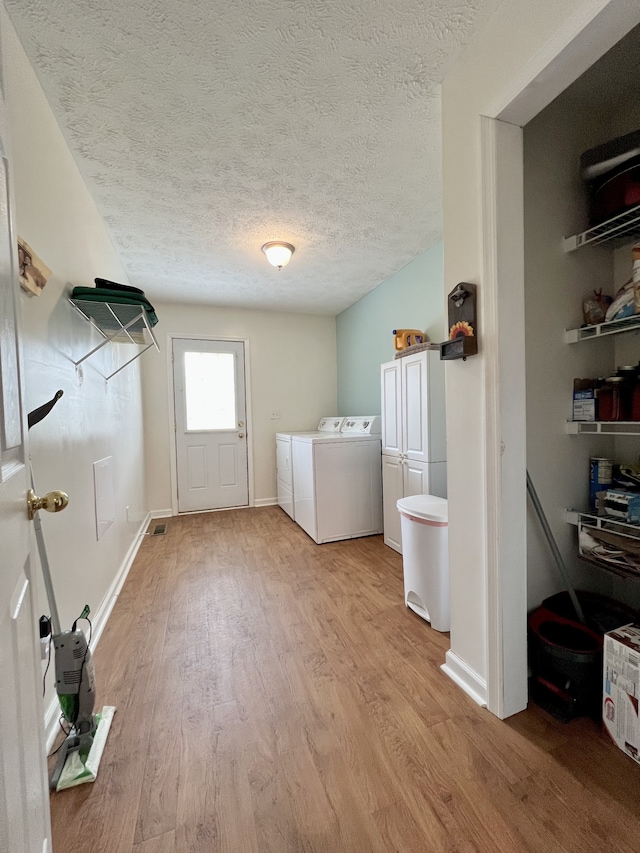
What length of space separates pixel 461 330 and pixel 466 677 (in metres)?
1.33

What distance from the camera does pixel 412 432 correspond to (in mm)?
2430

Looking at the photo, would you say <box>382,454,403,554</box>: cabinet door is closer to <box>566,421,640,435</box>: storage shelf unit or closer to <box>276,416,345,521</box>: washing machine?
<box>276,416,345,521</box>: washing machine

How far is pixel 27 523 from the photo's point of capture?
0.73 meters

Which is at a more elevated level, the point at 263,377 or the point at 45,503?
the point at 263,377

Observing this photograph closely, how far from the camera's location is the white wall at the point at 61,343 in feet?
3.84

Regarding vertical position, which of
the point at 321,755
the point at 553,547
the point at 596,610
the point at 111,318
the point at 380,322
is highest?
the point at 380,322

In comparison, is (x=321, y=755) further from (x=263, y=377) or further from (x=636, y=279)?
(x=263, y=377)

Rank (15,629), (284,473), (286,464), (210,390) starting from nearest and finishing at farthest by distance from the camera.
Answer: (15,629) < (286,464) < (284,473) < (210,390)

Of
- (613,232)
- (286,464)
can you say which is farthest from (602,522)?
(286,464)

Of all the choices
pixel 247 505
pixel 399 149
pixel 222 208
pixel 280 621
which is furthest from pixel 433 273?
pixel 247 505

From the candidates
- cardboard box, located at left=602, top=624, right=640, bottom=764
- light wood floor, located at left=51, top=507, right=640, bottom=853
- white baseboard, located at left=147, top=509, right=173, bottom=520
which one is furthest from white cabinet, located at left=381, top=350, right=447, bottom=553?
white baseboard, located at left=147, top=509, right=173, bottom=520

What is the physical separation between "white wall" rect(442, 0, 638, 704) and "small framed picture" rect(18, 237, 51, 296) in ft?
4.80

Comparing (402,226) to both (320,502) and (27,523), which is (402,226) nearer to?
(320,502)

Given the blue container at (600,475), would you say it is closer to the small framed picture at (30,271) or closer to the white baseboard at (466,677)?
the white baseboard at (466,677)
